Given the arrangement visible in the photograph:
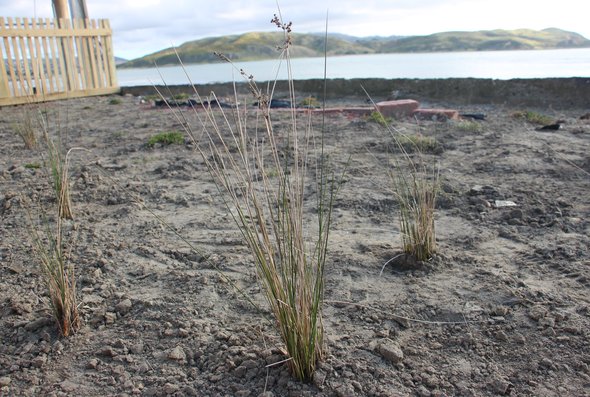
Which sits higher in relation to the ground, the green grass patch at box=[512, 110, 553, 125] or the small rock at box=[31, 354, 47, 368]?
the green grass patch at box=[512, 110, 553, 125]

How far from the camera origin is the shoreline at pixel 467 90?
295 inches

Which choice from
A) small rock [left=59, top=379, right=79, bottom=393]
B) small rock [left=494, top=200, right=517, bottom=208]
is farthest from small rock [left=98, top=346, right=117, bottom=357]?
small rock [left=494, top=200, right=517, bottom=208]

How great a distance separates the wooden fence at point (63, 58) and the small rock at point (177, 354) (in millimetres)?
8888

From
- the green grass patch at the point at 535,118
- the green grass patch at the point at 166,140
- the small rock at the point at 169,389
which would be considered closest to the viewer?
the small rock at the point at 169,389

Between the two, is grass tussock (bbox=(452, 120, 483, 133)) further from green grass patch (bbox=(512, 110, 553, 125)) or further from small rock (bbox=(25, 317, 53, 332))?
small rock (bbox=(25, 317, 53, 332))

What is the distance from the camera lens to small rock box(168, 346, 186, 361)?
5.77 feet

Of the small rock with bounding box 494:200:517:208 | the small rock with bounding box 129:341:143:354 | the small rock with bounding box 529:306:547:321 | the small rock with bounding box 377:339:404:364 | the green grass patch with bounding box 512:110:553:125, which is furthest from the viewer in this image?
the green grass patch with bounding box 512:110:553:125

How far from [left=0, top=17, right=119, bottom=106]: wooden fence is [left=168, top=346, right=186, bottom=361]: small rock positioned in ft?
29.2

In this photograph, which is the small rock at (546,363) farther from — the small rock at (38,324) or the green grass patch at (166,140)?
the green grass patch at (166,140)

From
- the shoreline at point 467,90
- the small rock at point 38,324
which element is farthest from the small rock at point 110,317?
the shoreline at point 467,90

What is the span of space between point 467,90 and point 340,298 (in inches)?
286

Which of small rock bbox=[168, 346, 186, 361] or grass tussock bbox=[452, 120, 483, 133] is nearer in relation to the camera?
small rock bbox=[168, 346, 186, 361]

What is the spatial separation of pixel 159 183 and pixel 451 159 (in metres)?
2.55

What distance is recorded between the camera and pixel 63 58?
35.7 feet
